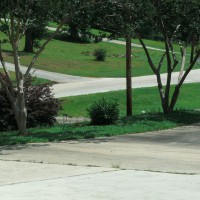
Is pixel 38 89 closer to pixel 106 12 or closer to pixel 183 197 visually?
pixel 106 12

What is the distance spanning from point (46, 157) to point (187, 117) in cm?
928


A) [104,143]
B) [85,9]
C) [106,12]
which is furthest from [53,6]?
[104,143]

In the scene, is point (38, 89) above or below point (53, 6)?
below

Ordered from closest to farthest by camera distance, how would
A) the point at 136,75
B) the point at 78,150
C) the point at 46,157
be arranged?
1. the point at 46,157
2. the point at 78,150
3. the point at 136,75

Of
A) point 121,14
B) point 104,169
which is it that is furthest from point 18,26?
point 104,169

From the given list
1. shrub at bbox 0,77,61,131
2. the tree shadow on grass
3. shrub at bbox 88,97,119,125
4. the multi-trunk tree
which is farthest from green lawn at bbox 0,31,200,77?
the multi-trunk tree

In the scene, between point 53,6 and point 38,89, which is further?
point 38,89

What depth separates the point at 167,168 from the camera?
11125 millimetres

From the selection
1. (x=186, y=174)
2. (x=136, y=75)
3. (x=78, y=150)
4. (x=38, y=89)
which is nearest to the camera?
(x=186, y=174)

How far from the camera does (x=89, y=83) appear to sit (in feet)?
126

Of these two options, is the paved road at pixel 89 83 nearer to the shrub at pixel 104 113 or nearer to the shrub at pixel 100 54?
the shrub at pixel 100 54

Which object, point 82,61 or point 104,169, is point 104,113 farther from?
point 82,61

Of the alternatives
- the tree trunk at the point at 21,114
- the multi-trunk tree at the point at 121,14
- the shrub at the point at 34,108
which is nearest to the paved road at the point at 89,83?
the shrub at the point at 34,108

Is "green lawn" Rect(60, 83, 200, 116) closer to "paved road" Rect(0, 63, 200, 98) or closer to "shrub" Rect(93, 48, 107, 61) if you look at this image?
"paved road" Rect(0, 63, 200, 98)
